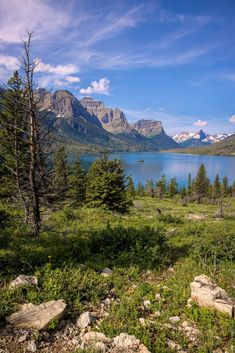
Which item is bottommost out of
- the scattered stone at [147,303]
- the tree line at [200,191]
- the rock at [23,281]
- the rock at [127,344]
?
the tree line at [200,191]

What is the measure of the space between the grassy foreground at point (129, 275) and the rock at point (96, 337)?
0.13 metres

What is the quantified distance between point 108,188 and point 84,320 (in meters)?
19.5

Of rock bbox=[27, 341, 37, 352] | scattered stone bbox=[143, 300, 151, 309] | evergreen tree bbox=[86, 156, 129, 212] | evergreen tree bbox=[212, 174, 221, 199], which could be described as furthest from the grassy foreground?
evergreen tree bbox=[212, 174, 221, 199]

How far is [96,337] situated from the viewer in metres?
4.75

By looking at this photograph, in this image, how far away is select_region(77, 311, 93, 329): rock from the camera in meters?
5.07

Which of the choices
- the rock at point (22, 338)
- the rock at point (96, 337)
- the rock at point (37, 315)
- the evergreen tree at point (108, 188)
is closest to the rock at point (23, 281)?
the rock at point (37, 315)

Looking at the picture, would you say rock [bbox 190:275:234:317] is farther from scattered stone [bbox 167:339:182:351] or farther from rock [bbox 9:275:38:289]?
rock [bbox 9:275:38:289]

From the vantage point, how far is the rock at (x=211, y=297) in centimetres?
545

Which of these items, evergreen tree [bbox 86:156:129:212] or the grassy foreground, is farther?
evergreen tree [bbox 86:156:129:212]

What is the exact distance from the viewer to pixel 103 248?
8812 millimetres

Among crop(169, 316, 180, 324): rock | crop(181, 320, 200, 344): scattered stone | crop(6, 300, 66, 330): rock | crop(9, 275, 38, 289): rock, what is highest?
crop(9, 275, 38, 289): rock

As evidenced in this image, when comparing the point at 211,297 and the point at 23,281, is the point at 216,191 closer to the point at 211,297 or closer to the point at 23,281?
the point at 211,297

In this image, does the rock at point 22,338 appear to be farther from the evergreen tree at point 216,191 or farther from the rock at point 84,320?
the evergreen tree at point 216,191

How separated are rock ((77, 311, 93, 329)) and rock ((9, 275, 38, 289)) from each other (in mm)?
1400
